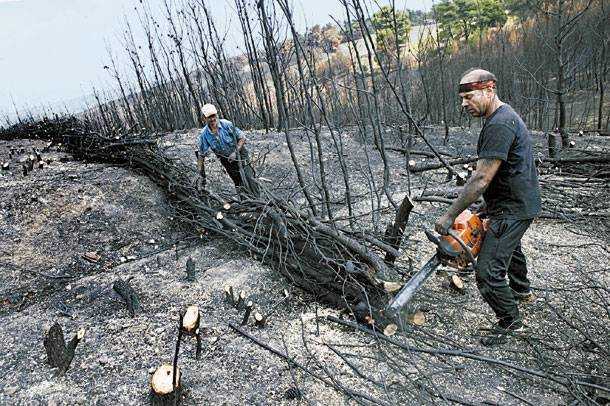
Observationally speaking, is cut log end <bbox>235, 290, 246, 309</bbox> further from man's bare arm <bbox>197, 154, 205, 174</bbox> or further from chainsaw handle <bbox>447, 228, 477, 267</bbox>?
man's bare arm <bbox>197, 154, 205, 174</bbox>

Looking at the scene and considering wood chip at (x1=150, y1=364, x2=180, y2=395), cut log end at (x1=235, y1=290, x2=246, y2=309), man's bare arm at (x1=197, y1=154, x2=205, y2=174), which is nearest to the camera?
wood chip at (x1=150, y1=364, x2=180, y2=395)

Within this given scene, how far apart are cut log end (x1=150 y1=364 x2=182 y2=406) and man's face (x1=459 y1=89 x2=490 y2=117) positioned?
7.60 ft

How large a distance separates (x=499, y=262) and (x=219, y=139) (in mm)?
3501

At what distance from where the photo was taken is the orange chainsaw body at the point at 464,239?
232 cm

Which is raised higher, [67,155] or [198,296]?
[67,155]

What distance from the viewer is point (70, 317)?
319 centimetres

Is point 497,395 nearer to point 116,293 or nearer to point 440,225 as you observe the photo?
point 440,225

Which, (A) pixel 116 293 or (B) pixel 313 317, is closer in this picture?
(B) pixel 313 317

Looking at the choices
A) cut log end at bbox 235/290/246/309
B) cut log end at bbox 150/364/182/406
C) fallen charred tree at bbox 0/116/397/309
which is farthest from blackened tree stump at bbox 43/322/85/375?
fallen charred tree at bbox 0/116/397/309

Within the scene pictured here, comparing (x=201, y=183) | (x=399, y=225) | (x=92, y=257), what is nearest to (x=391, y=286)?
(x=399, y=225)

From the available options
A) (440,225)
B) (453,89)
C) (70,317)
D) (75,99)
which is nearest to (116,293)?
(70,317)

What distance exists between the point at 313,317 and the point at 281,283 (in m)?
0.57

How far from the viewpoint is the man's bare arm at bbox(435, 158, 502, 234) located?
222 cm

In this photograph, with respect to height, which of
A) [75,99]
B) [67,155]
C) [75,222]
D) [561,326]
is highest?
[75,99]
